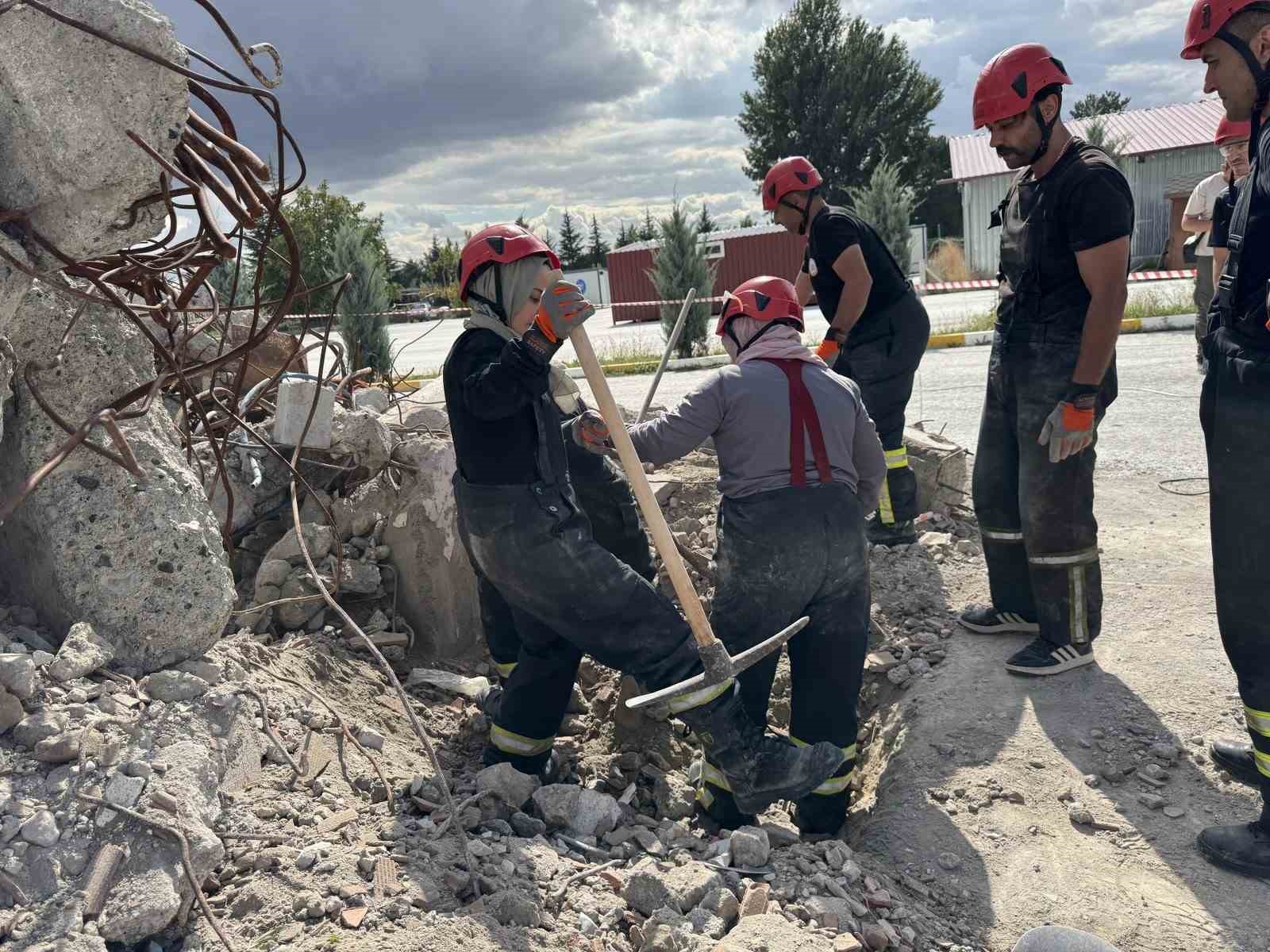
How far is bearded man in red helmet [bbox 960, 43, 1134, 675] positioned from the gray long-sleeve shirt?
90cm

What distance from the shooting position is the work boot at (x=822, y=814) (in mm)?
3117

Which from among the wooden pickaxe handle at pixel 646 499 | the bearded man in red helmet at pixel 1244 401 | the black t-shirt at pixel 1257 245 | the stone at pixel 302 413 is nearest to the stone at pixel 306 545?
the stone at pixel 302 413

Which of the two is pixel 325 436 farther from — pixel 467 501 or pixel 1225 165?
pixel 1225 165

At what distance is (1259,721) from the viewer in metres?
2.71

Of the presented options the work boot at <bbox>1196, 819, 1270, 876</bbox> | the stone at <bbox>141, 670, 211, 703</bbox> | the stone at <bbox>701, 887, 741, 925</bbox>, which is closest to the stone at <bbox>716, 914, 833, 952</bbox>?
the stone at <bbox>701, 887, 741, 925</bbox>

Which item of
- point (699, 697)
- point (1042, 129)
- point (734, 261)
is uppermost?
point (734, 261)

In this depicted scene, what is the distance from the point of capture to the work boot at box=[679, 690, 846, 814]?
2799mm

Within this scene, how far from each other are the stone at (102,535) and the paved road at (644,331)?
9.61m

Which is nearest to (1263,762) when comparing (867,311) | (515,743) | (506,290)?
(515,743)

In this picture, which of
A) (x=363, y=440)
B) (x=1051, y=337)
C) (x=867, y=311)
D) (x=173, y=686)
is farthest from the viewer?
(x=867, y=311)

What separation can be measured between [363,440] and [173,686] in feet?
6.45

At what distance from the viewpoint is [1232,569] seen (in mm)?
2740

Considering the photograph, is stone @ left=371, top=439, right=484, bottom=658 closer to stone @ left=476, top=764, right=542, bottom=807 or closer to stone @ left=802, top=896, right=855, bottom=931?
stone @ left=476, top=764, right=542, bottom=807

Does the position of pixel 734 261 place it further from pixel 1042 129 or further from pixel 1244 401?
pixel 1244 401
